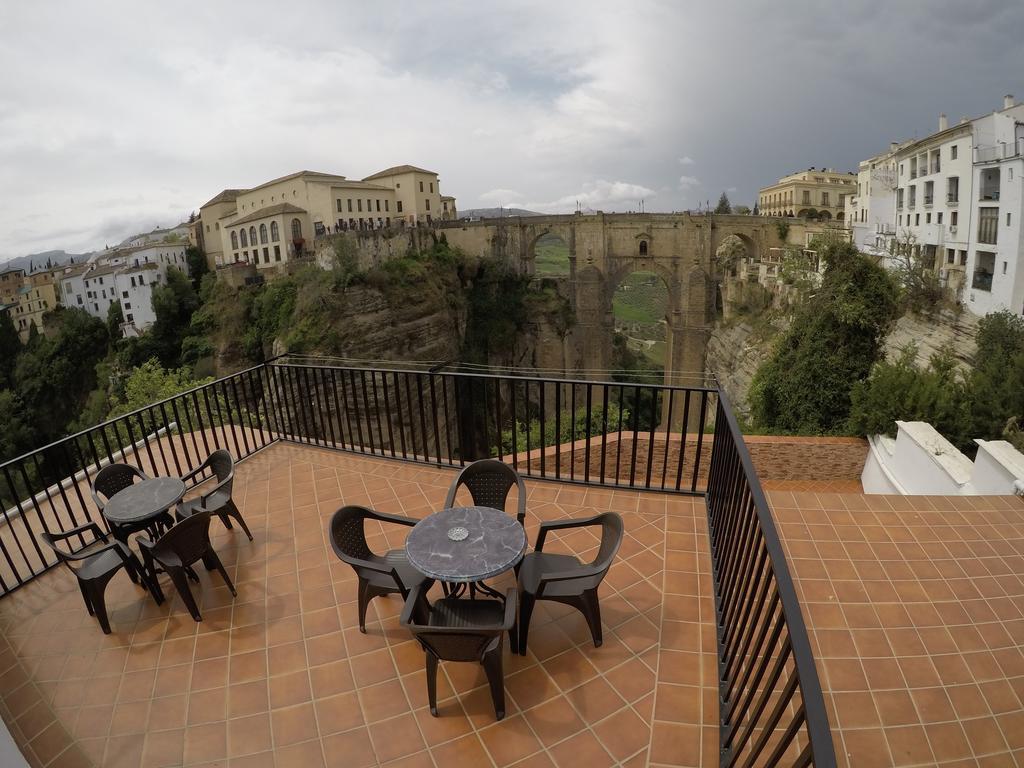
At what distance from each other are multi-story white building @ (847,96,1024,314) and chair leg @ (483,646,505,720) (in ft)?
64.7

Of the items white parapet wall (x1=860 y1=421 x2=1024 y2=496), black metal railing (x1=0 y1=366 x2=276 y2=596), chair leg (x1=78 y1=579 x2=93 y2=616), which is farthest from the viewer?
white parapet wall (x1=860 y1=421 x2=1024 y2=496)

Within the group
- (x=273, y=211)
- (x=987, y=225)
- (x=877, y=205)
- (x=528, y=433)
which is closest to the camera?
(x=528, y=433)

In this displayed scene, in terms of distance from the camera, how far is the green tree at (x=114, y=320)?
39750 mm

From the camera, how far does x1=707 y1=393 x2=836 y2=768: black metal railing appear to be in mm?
1382

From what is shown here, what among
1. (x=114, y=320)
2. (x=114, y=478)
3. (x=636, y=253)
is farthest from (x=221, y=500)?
(x=114, y=320)

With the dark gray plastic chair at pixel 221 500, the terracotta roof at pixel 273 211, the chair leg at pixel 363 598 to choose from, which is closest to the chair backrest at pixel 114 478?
the dark gray plastic chair at pixel 221 500

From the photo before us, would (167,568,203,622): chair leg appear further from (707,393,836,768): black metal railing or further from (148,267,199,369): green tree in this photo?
(148,267,199,369): green tree

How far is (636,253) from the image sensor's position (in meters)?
31.3

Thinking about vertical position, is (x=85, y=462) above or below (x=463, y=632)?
below

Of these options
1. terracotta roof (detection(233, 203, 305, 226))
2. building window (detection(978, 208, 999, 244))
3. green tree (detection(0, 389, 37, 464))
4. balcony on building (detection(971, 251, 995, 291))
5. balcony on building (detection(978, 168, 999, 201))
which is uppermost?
terracotta roof (detection(233, 203, 305, 226))

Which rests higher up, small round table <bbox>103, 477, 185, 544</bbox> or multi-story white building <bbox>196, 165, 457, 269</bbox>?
multi-story white building <bbox>196, 165, 457, 269</bbox>

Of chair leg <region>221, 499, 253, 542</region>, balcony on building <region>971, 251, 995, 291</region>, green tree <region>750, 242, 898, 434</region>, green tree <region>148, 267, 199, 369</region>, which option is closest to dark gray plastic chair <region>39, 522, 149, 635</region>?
chair leg <region>221, 499, 253, 542</region>

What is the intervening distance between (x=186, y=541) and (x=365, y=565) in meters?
1.36

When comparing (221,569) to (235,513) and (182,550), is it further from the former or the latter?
(235,513)
